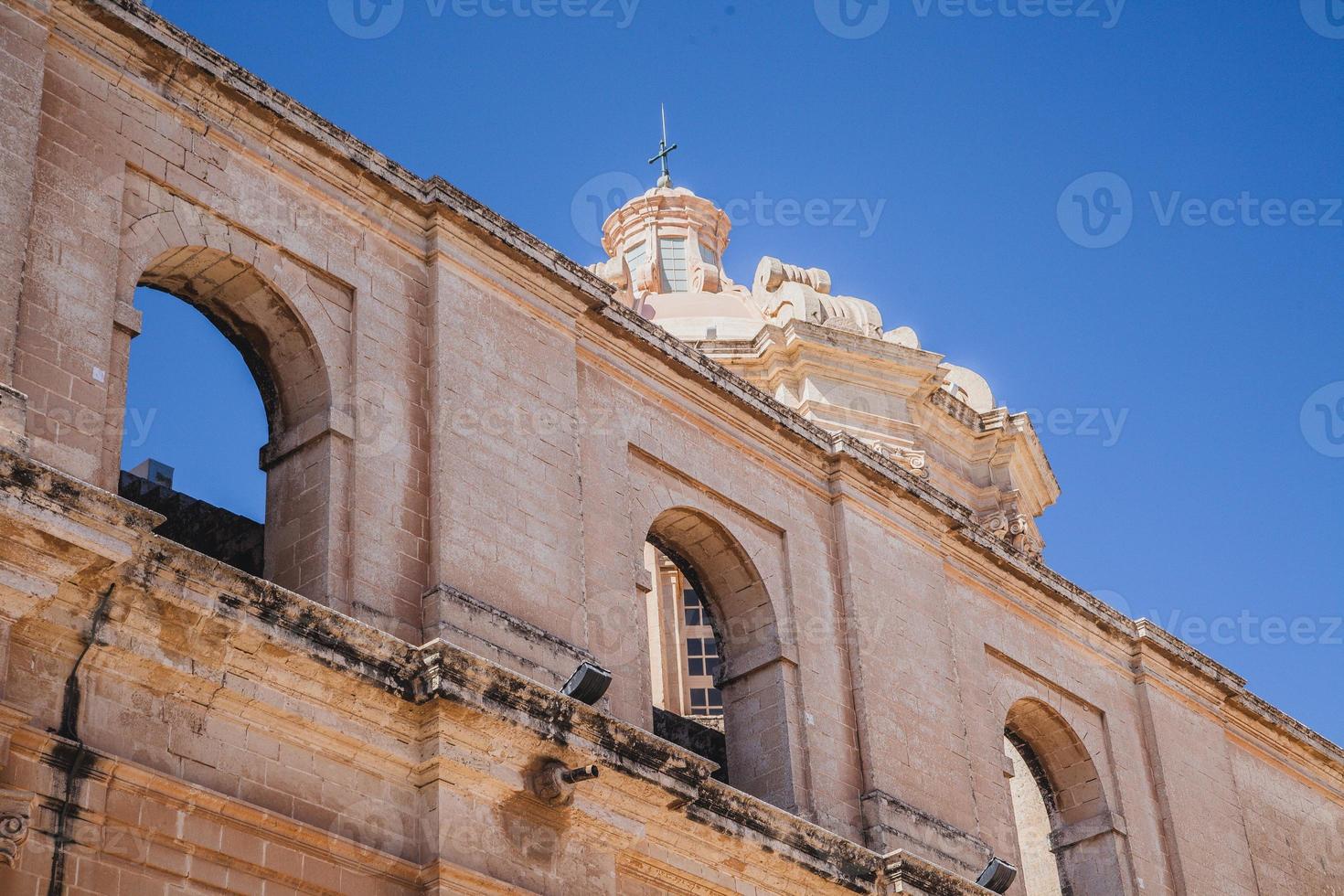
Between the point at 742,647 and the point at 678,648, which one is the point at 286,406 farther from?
the point at 678,648

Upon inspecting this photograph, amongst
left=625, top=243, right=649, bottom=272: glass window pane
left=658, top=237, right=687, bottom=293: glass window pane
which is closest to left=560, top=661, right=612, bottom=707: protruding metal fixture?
left=658, top=237, right=687, bottom=293: glass window pane

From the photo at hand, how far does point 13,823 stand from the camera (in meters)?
11.8

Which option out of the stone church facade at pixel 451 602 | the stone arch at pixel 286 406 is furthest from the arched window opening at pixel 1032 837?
the stone arch at pixel 286 406

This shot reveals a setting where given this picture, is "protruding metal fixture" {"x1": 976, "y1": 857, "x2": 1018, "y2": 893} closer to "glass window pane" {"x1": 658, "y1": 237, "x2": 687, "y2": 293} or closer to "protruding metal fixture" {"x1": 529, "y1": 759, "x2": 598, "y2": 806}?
"protruding metal fixture" {"x1": 529, "y1": 759, "x2": 598, "y2": 806}

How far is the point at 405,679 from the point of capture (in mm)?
14383

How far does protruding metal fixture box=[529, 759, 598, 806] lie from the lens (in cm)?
1483

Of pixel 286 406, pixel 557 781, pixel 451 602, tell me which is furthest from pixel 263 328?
pixel 557 781

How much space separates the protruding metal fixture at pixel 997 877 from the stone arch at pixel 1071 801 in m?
3.07

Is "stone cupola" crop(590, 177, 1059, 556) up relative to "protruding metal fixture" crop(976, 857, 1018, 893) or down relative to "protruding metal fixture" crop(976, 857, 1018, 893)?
up

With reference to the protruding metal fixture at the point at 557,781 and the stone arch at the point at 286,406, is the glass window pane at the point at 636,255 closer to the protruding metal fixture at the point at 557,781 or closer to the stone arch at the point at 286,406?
the stone arch at the point at 286,406

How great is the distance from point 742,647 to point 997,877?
2926mm

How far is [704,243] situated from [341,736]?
69.7ft

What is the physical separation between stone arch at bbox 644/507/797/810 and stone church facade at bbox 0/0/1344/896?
0.13 feet

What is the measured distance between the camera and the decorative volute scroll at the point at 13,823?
1176cm
